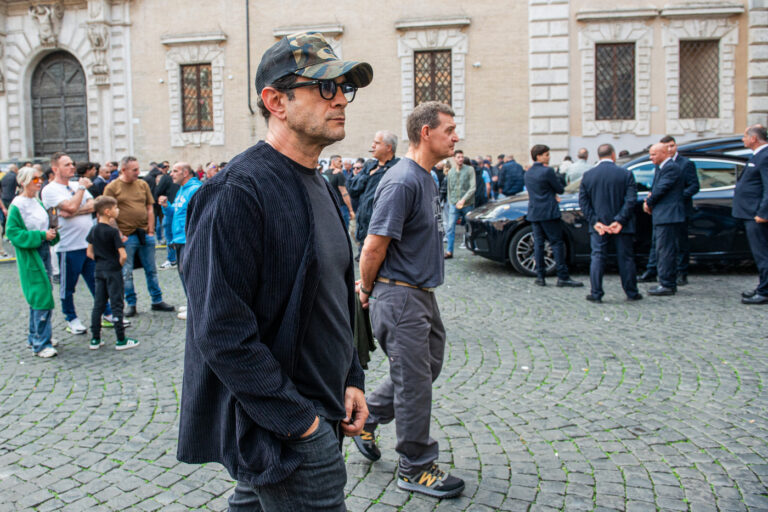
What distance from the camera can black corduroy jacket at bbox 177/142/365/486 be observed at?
1820 millimetres

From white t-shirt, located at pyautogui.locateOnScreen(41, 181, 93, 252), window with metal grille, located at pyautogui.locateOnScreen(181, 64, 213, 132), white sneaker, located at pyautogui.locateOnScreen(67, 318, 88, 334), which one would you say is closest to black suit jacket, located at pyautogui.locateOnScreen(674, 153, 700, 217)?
white t-shirt, located at pyautogui.locateOnScreen(41, 181, 93, 252)

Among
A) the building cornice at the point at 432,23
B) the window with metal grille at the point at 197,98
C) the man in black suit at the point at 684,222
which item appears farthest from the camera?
the window with metal grille at the point at 197,98

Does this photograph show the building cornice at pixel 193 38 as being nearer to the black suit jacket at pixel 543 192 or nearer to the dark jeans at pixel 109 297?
the black suit jacket at pixel 543 192

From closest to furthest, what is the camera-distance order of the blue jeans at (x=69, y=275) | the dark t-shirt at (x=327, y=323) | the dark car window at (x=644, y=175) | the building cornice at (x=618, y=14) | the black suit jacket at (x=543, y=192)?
the dark t-shirt at (x=327, y=323) < the blue jeans at (x=69, y=275) < the black suit jacket at (x=543, y=192) < the dark car window at (x=644, y=175) < the building cornice at (x=618, y=14)

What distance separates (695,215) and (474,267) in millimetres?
3336

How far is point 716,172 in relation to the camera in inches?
385

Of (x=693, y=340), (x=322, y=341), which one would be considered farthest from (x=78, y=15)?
(x=322, y=341)

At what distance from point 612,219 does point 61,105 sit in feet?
70.4

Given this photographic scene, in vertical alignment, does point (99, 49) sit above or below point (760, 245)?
above

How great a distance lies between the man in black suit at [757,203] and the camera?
7895 millimetres

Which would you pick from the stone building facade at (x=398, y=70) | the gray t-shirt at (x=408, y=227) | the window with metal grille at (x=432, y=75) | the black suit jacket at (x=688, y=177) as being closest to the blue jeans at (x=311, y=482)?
the gray t-shirt at (x=408, y=227)

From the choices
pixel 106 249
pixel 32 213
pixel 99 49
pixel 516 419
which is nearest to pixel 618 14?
pixel 99 49

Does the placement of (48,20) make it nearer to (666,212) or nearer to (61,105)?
(61,105)

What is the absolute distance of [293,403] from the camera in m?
1.86
